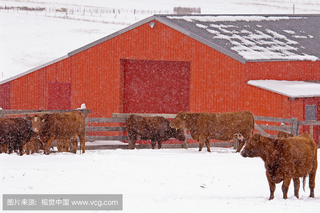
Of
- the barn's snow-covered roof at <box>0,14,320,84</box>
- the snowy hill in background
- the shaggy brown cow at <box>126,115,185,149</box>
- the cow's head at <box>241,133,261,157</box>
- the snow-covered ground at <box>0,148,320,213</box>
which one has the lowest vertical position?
the snow-covered ground at <box>0,148,320,213</box>

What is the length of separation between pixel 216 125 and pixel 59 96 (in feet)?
33.2

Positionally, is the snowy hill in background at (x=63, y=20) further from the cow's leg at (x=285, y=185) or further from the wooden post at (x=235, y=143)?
the cow's leg at (x=285, y=185)

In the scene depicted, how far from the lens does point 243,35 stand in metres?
22.5

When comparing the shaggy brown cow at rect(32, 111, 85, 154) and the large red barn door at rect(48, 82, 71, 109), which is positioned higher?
the large red barn door at rect(48, 82, 71, 109)

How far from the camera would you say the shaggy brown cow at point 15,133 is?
1366cm

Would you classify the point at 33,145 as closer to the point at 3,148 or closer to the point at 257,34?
the point at 3,148

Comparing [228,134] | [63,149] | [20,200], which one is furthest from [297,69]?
[20,200]

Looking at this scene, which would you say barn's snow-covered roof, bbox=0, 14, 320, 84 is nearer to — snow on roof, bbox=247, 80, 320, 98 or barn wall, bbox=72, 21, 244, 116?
barn wall, bbox=72, 21, 244, 116

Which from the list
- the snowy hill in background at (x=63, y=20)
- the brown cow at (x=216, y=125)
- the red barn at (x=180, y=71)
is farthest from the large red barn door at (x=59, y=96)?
the snowy hill in background at (x=63, y=20)

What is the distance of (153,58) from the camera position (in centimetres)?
2062

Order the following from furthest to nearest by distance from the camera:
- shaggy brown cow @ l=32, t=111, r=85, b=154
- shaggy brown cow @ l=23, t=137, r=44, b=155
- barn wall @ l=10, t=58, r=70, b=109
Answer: barn wall @ l=10, t=58, r=70, b=109
shaggy brown cow @ l=23, t=137, r=44, b=155
shaggy brown cow @ l=32, t=111, r=85, b=154

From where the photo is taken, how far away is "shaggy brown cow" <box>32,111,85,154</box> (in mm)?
13922

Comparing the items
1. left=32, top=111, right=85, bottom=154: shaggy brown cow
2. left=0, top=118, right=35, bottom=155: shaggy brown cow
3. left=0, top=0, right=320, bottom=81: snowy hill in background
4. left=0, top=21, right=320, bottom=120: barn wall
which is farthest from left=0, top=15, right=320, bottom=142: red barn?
left=0, top=0, right=320, bottom=81: snowy hill in background

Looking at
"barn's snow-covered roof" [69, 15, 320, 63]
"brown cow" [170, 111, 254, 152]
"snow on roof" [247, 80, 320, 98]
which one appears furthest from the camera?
"barn's snow-covered roof" [69, 15, 320, 63]
